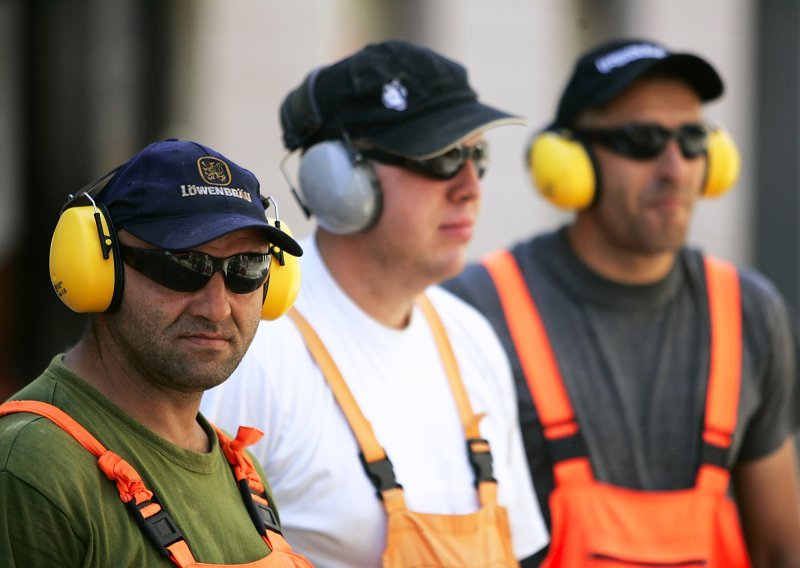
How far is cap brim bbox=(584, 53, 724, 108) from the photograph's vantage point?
411 cm

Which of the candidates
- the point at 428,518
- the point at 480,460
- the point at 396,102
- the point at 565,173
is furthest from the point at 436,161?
the point at 565,173

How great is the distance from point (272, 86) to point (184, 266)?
6.44 m

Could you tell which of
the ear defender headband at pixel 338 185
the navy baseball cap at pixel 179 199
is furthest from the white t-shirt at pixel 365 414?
the navy baseball cap at pixel 179 199

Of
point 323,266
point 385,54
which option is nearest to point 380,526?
point 323,266

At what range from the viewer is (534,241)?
430 cm

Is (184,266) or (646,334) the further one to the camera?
(646,334)

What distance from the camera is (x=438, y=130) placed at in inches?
125

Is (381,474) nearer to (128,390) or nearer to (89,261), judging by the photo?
(128,390)

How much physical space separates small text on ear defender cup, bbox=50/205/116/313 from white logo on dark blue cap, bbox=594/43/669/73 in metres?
2.39

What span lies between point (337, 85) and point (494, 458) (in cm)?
105

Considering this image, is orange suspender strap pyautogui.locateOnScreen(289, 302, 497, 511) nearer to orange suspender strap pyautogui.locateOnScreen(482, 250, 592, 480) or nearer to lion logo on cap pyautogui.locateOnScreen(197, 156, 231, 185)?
orange suspender strap pyautogui.locateOnScreen(482, 250, 592, 480)

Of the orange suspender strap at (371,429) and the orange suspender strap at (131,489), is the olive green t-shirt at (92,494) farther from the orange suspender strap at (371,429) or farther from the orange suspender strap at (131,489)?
the orange suspender strap at (371,429)

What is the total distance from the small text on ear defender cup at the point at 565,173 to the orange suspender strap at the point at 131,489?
2.31 meters

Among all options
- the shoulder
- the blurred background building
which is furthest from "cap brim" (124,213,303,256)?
the blurred background building
